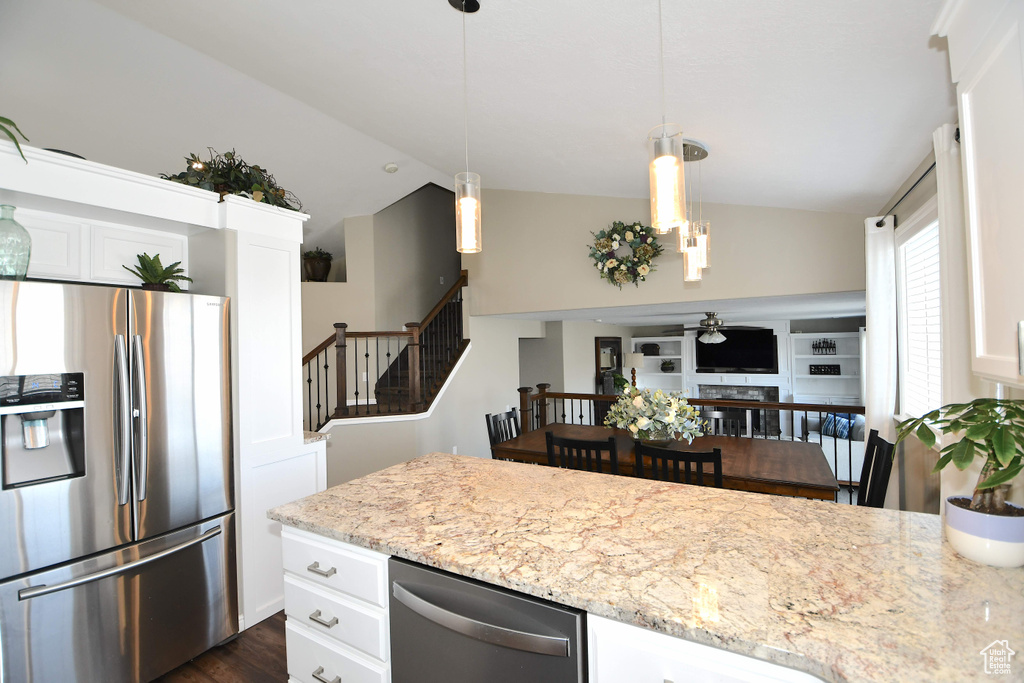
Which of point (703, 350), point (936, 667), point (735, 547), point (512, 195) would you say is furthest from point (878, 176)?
point (703, 350)

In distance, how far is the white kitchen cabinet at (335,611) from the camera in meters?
1.47

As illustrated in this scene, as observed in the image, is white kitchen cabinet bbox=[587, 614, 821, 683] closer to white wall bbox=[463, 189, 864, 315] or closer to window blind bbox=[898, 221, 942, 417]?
window blind bbox=[898, 221, 942, 417]

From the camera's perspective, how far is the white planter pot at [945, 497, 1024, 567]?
1.14 m

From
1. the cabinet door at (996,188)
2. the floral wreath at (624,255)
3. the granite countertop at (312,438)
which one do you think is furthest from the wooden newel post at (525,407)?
the cabinet door at (996,188)

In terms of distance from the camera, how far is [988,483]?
106cm

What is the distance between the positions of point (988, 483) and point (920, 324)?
7.31 ft

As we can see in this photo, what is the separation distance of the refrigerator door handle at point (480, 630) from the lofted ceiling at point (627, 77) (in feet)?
6.72

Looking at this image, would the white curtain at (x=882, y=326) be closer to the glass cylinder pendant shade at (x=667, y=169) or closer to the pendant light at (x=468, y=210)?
the glass cylinder pendant shade at (x=667, y=169)

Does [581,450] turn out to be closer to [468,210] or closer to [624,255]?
[468,210]

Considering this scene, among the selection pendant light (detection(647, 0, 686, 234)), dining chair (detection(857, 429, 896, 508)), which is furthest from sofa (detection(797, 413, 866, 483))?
pendant light (detection(647, 0, 686, 234))

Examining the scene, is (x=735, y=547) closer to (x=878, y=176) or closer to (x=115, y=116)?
(x=878, y=176)

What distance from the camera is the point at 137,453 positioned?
2207 mm

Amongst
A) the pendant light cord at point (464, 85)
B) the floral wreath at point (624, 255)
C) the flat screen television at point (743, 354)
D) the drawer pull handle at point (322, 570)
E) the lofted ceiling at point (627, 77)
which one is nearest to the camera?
the drawer pull handle at point (322, 570)

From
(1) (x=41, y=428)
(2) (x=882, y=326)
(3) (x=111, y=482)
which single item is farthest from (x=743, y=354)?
(1) (x=41, y=428)
